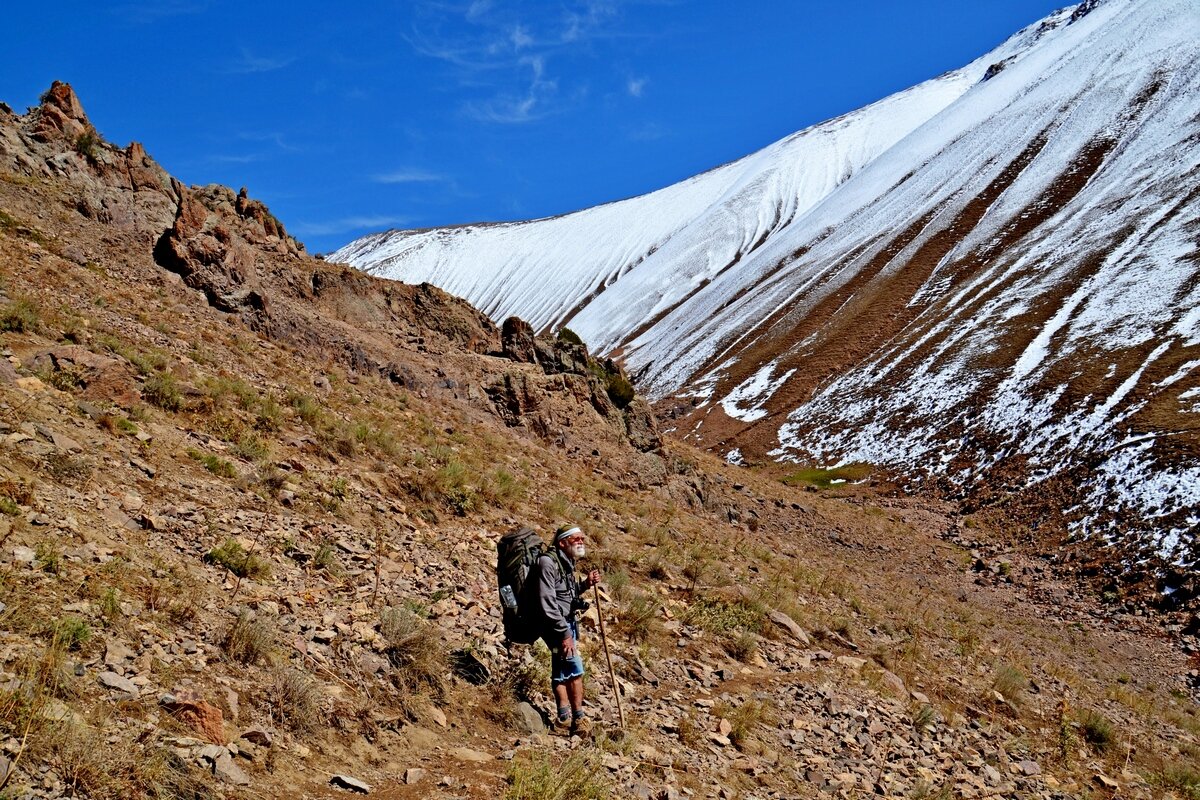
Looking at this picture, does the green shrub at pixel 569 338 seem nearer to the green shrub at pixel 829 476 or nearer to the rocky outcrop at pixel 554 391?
the rocky outcrop at pixel 554 391

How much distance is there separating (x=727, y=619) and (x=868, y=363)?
49.5 meters

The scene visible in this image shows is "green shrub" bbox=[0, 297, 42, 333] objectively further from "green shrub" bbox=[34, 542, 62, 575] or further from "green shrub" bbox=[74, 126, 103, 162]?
"green shrub" bbox=[74, 126, 103, 162]

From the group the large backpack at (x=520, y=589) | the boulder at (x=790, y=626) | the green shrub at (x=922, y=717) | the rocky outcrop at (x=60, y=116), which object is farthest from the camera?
the rocky outcrop at (x=60, y=116)

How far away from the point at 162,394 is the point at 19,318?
2.46 metres

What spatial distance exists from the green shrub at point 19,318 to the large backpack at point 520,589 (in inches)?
342

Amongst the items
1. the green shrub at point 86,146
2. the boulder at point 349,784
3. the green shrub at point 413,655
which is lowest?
the boulder at point 349,784

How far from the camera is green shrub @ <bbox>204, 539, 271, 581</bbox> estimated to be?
22.6 ft

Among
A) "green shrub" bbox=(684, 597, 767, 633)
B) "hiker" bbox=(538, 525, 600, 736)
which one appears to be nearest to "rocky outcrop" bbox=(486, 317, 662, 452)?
"green shrub" bbox=(684, 597, 767, 633)

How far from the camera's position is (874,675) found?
1037 centimetres

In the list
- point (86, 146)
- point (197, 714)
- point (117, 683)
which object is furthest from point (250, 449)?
point (86, 146)

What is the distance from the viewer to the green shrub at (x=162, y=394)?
10.4m

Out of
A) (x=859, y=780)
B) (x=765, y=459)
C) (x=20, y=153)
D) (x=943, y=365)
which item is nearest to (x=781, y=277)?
(x=943, y=365)

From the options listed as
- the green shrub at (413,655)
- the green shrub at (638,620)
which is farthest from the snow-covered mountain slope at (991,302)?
the green shrub at (413,655)

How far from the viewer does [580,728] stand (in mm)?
6734
